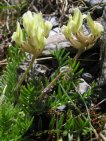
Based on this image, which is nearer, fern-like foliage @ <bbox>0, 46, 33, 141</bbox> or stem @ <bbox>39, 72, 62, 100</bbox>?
fern-like foliage @ <bbox>0, 46, 33, 141</bbox>

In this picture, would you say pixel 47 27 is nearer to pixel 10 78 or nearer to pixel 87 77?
pixel 10 78

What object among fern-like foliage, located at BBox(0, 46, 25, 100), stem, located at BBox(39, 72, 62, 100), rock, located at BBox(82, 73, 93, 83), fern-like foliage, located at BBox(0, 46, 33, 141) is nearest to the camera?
fern-like foliage, located at BBox(0, 46, 33, 141)

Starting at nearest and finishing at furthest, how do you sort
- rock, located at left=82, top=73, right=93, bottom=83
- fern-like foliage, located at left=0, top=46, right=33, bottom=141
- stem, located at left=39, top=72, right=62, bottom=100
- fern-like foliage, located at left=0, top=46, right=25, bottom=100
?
fern-like foliage, located at left=0, top=46, right=33, bottom=141
stem, located at left=39, top=72, right=62, bottom=100
fern-like foliage, located at left=0, top=46, right=25, bottom=100
rock, located at left=82, top=73, right=93, bottom=83

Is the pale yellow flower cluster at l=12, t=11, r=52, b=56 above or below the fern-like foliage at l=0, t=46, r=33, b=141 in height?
above

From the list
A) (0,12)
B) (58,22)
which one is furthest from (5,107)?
(0,12)

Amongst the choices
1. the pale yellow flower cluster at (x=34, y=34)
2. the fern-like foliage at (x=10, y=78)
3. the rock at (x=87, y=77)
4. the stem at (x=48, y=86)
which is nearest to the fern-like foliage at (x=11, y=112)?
the fern-like foliage at (x=10, y=78)

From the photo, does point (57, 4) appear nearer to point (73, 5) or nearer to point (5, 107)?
point (73, 5)

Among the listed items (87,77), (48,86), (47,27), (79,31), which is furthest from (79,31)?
(87,77)

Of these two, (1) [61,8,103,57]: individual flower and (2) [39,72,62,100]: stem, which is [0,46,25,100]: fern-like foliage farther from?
(1) [61,8,103,57]: individual flower

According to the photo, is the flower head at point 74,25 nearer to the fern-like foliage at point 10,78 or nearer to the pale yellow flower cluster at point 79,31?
the pale yellow flower cluster at point 79,31

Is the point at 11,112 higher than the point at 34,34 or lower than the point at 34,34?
lower

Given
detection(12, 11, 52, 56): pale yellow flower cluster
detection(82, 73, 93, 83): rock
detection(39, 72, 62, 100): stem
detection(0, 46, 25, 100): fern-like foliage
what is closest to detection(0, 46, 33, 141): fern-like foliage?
detection(0, 46, 25, 100): fern-like foliage
